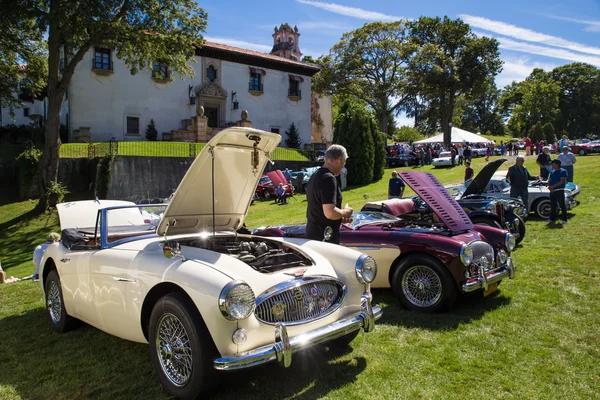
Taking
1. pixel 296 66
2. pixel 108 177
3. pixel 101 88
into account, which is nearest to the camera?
pixel 108 177

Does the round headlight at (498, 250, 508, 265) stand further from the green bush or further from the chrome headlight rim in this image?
the green bush

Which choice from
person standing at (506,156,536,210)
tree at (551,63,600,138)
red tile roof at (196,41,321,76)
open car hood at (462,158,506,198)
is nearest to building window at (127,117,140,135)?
red tile roof at (196,41,321,76)

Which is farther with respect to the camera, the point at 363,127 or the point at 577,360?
the point at 363,127

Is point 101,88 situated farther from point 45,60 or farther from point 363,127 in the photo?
point 363,127

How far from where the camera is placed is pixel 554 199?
11203 mm

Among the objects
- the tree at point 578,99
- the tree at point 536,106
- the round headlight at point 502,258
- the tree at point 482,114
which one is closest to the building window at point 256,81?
the round headlight at point 502,258

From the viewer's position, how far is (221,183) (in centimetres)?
457

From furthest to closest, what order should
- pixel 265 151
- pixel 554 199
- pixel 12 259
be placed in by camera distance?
1. pixel 12 259
2. pixel 554 199
3. pixel 265 151

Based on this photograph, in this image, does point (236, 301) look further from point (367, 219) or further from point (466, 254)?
point (367, 219)

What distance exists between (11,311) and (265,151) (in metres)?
4.38

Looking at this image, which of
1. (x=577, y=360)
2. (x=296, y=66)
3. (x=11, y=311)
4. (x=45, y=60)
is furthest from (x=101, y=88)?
(x=577, y=360)

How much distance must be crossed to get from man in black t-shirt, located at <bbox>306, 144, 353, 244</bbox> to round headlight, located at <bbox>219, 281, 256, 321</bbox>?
173 centimetres

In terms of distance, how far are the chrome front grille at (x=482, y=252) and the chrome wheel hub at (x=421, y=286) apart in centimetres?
54

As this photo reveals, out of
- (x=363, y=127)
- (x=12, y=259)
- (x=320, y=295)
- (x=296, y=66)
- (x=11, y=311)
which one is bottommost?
(x=12, y=259)
